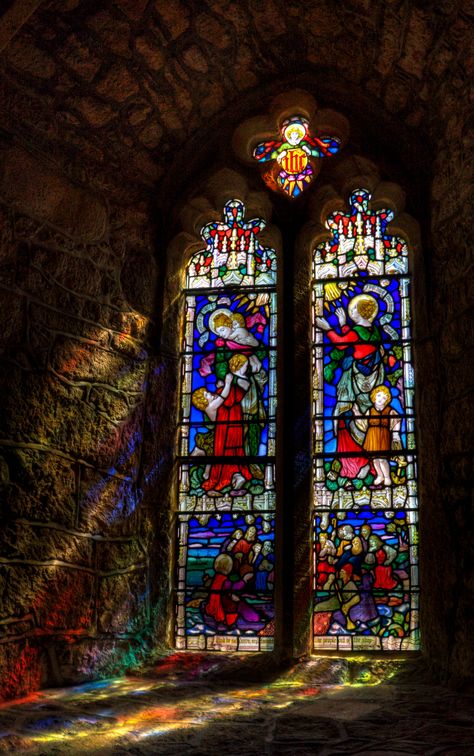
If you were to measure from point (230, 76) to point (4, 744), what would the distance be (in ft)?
12.4

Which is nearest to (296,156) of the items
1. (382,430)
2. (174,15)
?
(174,15)

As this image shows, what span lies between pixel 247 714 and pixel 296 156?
10.6 feet

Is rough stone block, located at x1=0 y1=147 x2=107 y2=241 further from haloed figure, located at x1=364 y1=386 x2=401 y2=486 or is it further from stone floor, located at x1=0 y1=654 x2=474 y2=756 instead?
stone floor, located at x1=0 y1=654 x2=474 y2=756

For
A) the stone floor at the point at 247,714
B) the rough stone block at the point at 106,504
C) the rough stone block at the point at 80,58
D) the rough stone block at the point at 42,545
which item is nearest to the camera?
the stone floor at the point at 247,714

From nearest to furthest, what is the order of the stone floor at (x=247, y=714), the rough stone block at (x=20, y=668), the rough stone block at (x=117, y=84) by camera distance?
the stone floor at (x=247, y=714) → the rough stone block at (x=20, y=668) → the rough stone block at (x=117, y=84)

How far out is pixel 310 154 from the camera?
540cm

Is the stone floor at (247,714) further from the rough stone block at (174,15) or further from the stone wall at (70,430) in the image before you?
the rough stone block at (174,15)

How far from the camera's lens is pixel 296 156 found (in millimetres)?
5414

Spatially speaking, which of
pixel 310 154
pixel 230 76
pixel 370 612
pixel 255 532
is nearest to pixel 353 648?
pixel 370 612

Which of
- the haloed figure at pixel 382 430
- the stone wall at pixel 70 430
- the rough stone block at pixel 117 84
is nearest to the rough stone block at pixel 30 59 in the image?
the rough stone block at pixel 117 84

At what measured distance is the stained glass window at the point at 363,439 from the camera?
4.54 m

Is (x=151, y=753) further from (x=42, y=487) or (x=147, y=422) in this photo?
(x=147, y=422)

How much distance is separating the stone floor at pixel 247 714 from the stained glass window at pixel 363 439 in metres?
0.28

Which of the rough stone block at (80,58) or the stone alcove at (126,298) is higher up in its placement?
the rough stone block at (80,58)
